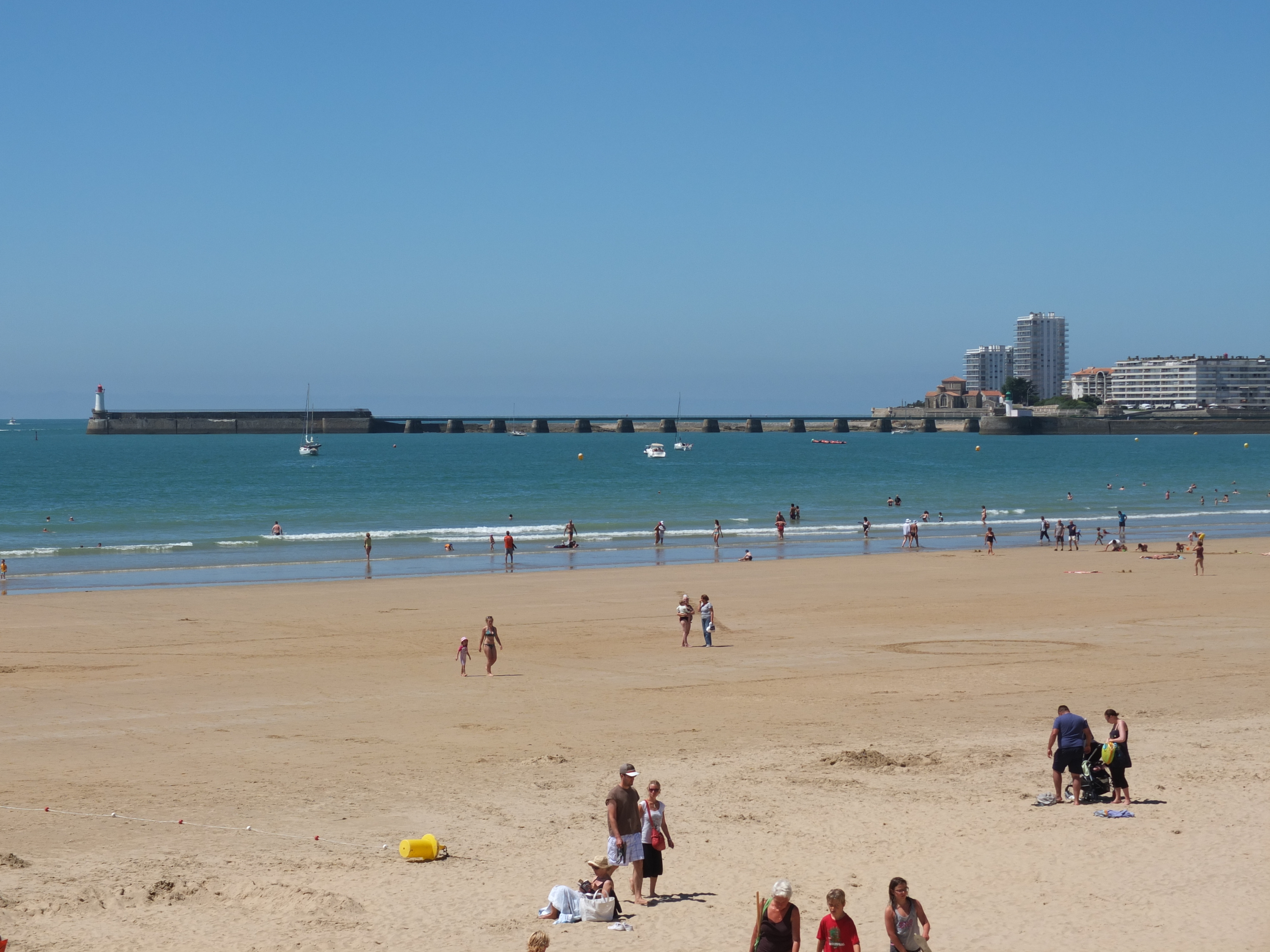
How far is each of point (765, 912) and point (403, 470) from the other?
102752mm

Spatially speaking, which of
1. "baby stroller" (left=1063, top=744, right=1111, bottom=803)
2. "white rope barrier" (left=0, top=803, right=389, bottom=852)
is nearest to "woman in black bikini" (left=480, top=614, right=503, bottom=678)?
"white rope barrier" (left=0, top=803, right=389, bottom=852)

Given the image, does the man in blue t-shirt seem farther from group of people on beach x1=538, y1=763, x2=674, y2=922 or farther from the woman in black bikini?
the woman in black bikini

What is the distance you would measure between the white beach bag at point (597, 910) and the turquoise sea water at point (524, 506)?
28.2 meters

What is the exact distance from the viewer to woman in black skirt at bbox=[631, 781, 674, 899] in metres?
10.3

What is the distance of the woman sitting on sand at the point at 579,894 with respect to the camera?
9.85 meters

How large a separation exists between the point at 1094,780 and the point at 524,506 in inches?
2223

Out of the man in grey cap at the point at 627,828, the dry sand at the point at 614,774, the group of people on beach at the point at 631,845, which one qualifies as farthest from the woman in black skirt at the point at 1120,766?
the man in grey cap at the point at 627,828

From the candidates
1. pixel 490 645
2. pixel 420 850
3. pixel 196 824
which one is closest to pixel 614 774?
pixel 420 850

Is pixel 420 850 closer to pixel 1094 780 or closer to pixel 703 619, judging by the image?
pixel 1094 780

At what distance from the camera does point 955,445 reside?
176625 millimetres

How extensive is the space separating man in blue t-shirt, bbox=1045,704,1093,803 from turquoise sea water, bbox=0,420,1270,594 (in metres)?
27.6

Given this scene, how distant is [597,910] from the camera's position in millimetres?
9844

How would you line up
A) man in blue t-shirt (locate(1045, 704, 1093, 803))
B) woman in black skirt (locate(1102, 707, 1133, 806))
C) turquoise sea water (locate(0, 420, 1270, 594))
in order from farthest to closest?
turquoise sea water (locate(0, 420, 1270, 594)) < man in blue t-shirt (locate(1045, 704, 1093, 803)) < woman in black skirt (locate(1102, 707, 1133, 806))

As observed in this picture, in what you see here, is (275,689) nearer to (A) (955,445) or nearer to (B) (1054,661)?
(B) (1054,661)
